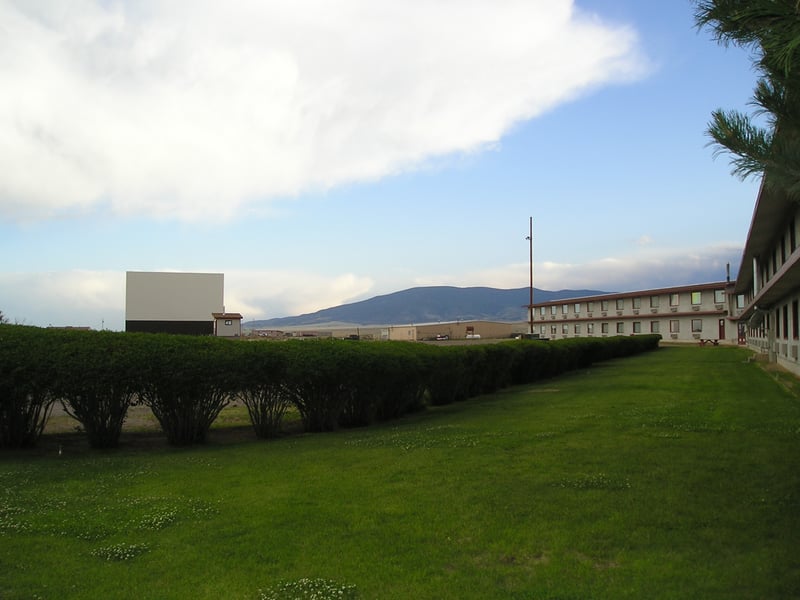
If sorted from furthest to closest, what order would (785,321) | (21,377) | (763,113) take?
(785,321)
(21,377)
(763,113)

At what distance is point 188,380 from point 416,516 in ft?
16.0

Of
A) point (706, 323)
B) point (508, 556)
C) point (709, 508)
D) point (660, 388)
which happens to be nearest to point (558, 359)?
point (660, 388)

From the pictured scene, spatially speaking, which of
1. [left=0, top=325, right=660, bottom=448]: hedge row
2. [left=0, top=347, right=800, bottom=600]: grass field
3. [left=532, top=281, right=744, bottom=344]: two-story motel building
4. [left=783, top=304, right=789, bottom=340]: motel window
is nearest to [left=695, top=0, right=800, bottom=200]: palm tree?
[left=0, top=347, right=800, bottom=600]: grass field

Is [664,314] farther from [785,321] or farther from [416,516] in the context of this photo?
[416,516]

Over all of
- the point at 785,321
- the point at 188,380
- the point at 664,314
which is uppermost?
the point at 664,314

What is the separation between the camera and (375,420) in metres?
12.1

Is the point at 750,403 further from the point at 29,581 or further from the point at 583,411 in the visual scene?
the point at 29,581

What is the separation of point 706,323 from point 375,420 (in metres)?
57.6

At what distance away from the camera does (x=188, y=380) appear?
894cm

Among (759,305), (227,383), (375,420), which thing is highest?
(759,305)

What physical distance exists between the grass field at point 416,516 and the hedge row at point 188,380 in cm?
56

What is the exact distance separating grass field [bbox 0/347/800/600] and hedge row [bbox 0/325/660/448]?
564 mm

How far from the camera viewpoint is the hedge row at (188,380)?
8258 millimetres

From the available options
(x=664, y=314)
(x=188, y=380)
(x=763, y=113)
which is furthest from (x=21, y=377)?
(x=664, y=314)
